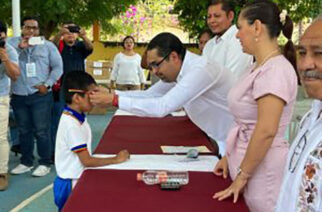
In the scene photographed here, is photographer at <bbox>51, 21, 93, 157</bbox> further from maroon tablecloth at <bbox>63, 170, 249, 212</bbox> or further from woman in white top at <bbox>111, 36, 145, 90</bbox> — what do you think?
maroon tablecloth at <bbox>63, 170, 249, 212</bbox>

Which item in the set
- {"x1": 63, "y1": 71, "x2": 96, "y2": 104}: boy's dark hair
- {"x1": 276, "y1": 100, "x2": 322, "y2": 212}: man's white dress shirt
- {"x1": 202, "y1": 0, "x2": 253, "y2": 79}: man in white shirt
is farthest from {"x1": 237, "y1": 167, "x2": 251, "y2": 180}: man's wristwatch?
{"x1": 202, "y1": 0, "x2": 253, "y2": 79}: man in white shirt

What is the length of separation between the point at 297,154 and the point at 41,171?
358cm

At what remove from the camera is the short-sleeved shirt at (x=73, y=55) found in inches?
199

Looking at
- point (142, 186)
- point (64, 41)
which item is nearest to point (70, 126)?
point (142, 186)

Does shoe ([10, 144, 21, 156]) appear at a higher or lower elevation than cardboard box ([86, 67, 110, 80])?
lower

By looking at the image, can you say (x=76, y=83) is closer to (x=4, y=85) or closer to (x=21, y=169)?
(x=4, y=85)

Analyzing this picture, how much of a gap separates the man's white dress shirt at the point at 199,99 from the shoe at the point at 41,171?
2.33 meters

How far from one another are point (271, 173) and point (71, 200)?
707 mm

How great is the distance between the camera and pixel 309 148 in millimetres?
1106

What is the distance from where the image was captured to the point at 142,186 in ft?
6.10

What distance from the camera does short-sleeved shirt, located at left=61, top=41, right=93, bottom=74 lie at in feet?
16.6

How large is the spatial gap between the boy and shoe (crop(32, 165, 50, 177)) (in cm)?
216

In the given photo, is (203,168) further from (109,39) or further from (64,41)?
(109,39)

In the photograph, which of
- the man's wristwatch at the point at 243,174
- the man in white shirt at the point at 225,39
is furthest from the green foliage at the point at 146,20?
the man's wristwatch at the point at 243,174
